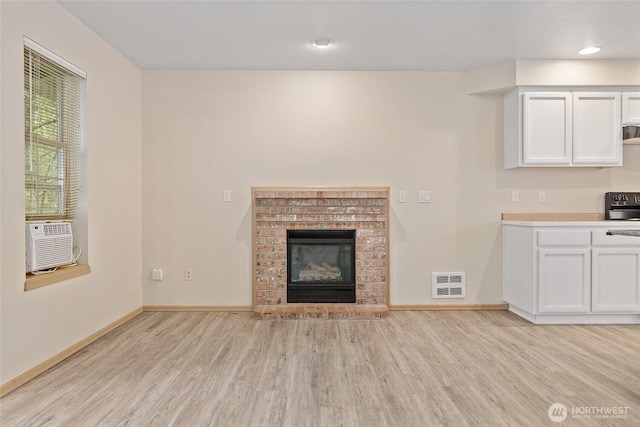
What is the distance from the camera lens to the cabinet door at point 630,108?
12.3 feet

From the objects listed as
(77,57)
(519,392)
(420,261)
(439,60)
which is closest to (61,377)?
(77,57)

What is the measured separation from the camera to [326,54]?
3576mm

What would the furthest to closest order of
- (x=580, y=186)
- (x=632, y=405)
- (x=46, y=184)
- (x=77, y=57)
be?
1. (x=580, y=186)
2. (x=77, y=57)
3. (x=46, y=184)
4. (x=632, y=405)

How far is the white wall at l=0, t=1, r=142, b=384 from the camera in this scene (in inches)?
88.5

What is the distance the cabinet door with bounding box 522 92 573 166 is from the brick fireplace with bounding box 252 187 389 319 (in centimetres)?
146

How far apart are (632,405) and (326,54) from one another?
333 cm

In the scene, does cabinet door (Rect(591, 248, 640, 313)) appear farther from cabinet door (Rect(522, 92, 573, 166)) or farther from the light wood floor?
cabinet door (Rect(522, 92, 573, 166))

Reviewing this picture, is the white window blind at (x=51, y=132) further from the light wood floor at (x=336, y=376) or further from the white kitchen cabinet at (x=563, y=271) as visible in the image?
the white kitchen cabinet at (x=563, y=271)

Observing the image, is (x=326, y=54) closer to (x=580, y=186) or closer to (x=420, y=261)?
(x=420, y=261)

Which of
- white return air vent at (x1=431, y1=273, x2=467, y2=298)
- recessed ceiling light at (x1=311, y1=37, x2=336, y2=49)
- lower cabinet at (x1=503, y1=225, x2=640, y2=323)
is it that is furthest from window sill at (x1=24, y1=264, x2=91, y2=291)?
lower cabinet at (x1=503, y1=225, x2=640, y2=323)

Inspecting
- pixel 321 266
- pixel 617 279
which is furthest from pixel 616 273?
pixel 321 266

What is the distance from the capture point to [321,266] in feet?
13.4

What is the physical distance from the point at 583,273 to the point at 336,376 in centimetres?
255

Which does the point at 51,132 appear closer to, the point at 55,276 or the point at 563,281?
the point at 55,276
